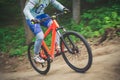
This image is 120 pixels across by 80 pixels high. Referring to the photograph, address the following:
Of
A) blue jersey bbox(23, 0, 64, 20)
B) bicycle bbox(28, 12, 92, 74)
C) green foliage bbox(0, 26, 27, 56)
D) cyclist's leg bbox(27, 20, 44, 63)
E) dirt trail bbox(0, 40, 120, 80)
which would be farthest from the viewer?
green foliage bbox(0, 26, 27, 56)

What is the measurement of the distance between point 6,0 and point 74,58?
11581mm

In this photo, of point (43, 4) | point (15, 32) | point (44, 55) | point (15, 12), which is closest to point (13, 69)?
→ point (44, 55)

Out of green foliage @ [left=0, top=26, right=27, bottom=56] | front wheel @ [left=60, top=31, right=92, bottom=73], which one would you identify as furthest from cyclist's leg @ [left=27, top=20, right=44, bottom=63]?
green foliage @ [left=0, top=26, right=27, bottom=56]

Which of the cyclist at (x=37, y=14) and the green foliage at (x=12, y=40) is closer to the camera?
the cyclist at (x=37, y=14)

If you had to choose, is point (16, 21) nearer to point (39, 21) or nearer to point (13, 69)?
point (13, 69)

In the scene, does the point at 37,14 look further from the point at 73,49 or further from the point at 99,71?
the point at 99,71

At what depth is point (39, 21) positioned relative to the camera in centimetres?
630

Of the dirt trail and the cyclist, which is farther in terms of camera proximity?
the cyclist

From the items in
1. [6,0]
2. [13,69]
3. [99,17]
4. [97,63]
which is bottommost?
[13,69]

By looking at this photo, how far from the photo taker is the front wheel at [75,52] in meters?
6.15

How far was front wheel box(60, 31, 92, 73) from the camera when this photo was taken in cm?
615

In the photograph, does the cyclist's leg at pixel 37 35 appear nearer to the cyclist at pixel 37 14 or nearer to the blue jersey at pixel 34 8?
the cyclist at pixel 37 14

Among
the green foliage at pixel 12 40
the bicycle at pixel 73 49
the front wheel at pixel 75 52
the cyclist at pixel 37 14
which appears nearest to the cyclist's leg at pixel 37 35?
the cyclist at pixel 37 14

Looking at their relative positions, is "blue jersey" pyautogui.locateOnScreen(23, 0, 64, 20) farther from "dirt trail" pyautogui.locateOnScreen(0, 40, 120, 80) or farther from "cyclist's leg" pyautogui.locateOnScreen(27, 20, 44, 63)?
"dirt trail" pyautogui.locateOnScreen(0, 40, 120, 80)
